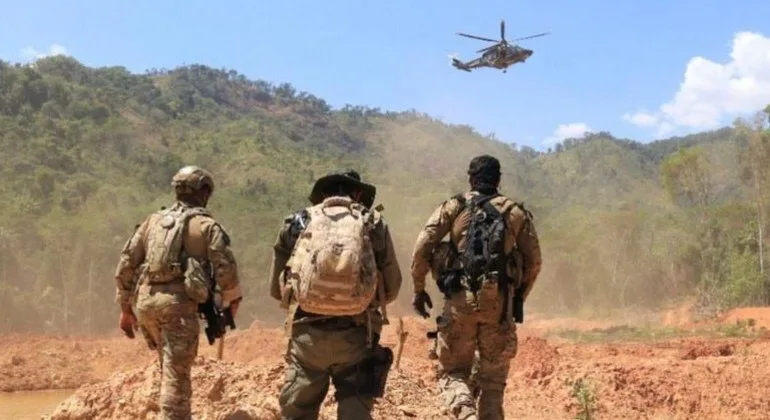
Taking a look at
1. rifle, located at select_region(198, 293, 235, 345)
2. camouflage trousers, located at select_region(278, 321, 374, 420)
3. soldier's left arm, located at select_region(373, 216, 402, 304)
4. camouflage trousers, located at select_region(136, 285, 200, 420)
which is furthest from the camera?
rifle, located at select_region(198, 293, 235, 345)

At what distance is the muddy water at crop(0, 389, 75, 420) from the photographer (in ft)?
32.9

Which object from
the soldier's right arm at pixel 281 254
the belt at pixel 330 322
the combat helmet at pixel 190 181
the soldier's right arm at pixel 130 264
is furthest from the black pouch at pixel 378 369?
the soldier's right arm at pixel 130 264

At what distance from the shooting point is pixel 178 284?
502 centimetres

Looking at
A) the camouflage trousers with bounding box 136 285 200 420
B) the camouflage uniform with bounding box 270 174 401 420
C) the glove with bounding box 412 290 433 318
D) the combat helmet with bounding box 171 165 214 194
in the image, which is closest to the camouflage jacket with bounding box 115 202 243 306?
the combat helmet with bounding box 171 165 214 194

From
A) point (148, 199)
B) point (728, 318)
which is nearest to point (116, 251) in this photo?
point (148, 199)

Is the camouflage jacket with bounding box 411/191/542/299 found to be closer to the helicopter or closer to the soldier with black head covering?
the soldier with black head covering

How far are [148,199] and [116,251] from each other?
36.0ft

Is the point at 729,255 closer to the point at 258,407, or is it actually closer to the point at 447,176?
the point at 258,407

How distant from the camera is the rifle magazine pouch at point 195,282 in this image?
16.1ft

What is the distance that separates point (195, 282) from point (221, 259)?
0.21 m

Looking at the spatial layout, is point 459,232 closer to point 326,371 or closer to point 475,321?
point 475,321

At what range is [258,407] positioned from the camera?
5676 millimetres

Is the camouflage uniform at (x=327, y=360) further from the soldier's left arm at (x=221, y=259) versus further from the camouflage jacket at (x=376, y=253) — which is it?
the soldier's left arm at (x=221, y=259)

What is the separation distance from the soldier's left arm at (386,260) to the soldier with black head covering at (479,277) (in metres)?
0.80
